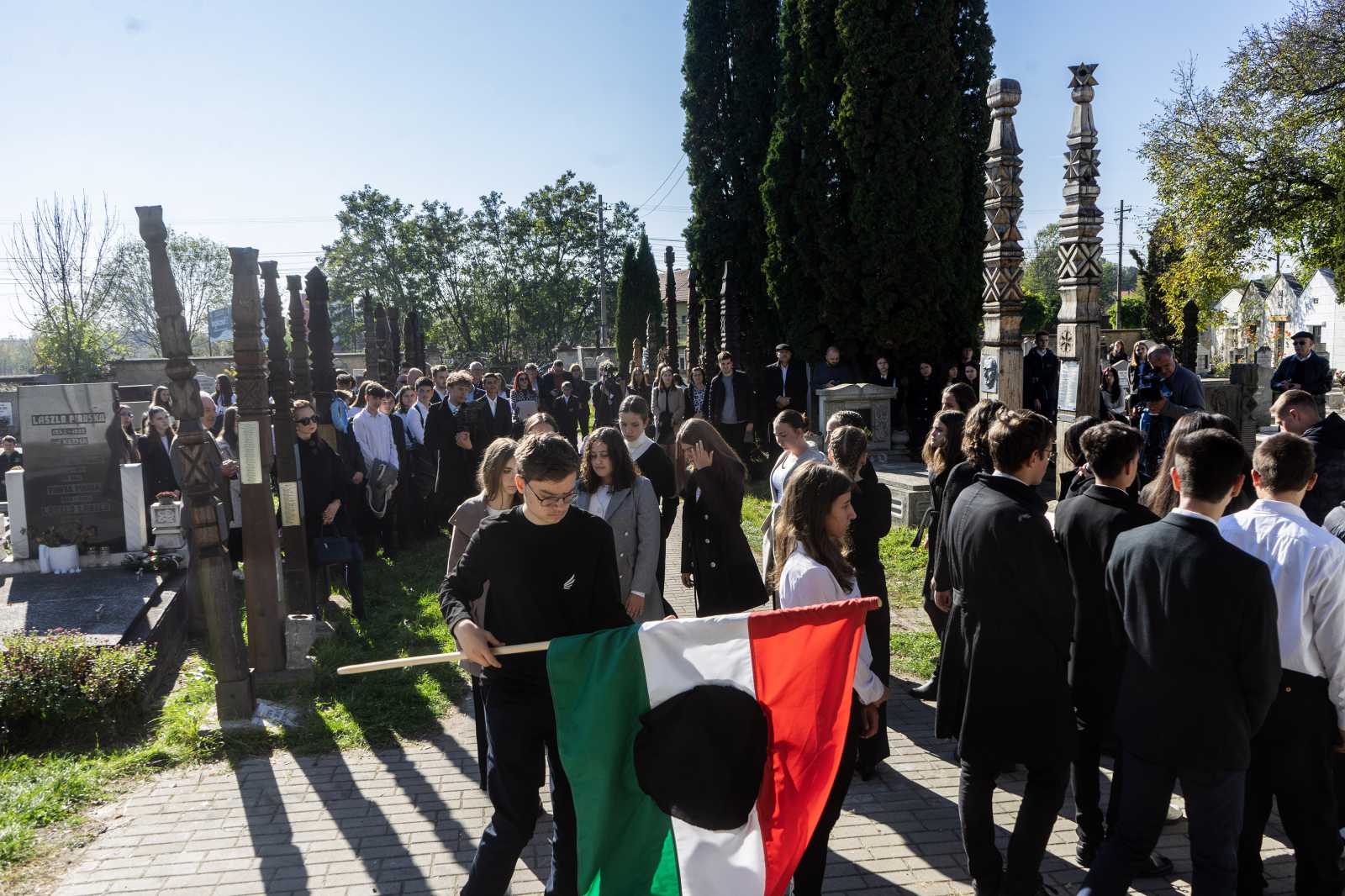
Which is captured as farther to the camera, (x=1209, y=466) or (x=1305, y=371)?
(x=1305, y=371)

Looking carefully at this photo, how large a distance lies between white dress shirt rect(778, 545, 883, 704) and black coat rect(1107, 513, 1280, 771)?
961mm

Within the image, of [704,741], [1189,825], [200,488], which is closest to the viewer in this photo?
[1189,825]

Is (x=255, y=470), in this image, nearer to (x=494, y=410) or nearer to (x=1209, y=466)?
(x=1209, y=466)

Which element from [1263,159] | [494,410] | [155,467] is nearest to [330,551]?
[155,467]

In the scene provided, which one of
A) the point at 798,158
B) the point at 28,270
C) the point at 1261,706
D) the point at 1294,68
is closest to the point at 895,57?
the point at 798,158

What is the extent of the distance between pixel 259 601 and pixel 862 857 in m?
4.74

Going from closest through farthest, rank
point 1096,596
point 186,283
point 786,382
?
point 1096,596
point 786,382
point 186,283

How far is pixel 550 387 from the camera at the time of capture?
19625mm

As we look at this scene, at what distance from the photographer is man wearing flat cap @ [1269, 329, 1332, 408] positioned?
12.2 m

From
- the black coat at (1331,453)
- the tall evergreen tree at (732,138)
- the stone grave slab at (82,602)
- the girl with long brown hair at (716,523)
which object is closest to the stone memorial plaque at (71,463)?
the stone grave slab at (82,602)

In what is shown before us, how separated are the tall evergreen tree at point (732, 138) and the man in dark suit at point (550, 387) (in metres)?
4.17

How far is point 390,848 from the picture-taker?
488 centimetres

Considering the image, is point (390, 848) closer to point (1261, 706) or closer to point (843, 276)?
point (1261, 706)

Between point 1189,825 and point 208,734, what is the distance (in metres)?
5.56
